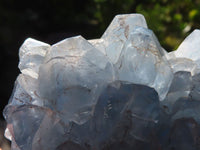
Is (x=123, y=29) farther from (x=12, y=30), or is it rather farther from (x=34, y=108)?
(x=12, y=30)

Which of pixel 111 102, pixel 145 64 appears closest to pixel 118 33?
Answer: pixel 145 64

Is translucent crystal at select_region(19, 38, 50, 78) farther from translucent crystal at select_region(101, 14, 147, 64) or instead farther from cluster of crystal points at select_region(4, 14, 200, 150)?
translucent crystal at select_region(101, 14, 147, 64)

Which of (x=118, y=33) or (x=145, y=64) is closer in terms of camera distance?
(x=145, y=64)

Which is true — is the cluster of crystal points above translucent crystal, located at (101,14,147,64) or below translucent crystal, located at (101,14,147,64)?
below

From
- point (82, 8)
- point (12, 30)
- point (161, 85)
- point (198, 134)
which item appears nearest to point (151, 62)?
point (161, 85)

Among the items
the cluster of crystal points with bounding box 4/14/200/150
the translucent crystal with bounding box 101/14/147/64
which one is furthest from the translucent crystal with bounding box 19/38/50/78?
the translucent crystal with bounding box 101/14/147/64

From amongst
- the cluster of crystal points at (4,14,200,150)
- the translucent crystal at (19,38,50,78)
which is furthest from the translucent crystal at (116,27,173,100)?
the translucent crystal at (19,38,50,78)

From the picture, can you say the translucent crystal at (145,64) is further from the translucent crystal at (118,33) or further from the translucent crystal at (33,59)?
the translucent crystal at (33,59)

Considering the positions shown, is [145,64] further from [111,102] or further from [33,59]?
[33,59]

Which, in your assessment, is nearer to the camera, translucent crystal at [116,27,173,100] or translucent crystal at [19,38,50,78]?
translucent crystal at [116,27,173,100]
